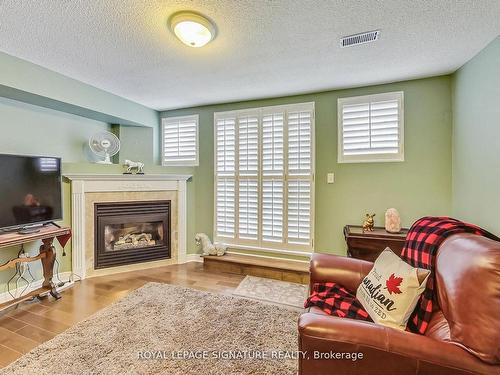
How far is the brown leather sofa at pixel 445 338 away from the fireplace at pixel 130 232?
288 cm

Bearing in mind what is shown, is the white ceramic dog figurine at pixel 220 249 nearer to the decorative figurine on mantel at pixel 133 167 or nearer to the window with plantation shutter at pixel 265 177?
the window with plantation shutter at pixel 265 177

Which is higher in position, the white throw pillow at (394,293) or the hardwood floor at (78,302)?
the white throw pillow at (394,293)

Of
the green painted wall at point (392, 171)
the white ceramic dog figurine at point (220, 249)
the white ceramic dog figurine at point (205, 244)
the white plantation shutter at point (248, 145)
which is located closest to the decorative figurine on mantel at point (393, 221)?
the green painted wall at point (392, 171)

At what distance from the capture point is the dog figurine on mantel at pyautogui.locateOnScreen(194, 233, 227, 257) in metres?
3.39

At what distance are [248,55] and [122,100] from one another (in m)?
2.03

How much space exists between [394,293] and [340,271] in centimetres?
47

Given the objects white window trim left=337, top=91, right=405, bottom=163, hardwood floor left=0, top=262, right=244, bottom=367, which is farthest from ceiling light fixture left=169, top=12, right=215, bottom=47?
hardwood floor left=0, top=262, right=244, bottom=367

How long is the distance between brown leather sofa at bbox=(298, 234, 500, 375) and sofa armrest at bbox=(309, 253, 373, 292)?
1.90 feet

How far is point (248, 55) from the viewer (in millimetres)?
2150

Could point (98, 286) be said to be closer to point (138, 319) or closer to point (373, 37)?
point (138, 319)

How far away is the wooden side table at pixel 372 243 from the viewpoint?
240cm

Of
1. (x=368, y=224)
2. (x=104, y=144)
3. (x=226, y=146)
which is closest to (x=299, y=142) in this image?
(x=226, y=146)

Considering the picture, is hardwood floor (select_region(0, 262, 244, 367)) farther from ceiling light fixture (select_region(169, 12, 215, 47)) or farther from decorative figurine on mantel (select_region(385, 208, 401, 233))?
ceiling light fixture (select_region(169, 12, 215, 47))

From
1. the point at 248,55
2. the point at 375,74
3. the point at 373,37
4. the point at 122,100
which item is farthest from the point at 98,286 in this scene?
the point at 375,74
